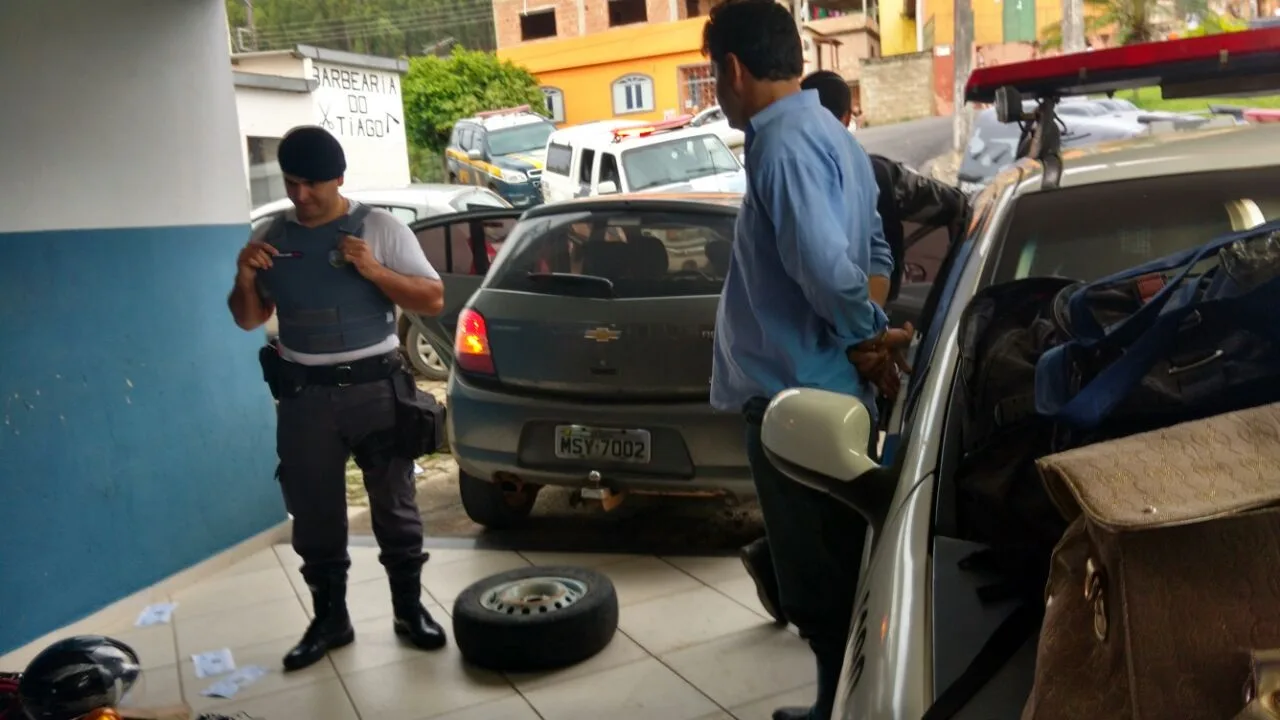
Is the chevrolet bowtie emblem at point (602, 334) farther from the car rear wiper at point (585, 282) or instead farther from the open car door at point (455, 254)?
the open car door at point (455, 254)

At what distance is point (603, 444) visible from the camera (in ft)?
14.8

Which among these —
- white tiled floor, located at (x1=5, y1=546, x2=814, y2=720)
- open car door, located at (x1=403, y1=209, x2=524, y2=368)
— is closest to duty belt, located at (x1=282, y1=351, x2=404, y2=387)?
white tiled floor, located at (x1=5, y1=546, x2=814, y2=720)

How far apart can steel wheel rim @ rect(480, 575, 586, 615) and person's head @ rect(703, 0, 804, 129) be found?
1895 mm

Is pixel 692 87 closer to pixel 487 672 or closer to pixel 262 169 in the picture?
pixel 262 169

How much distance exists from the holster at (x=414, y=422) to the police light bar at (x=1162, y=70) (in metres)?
1.93

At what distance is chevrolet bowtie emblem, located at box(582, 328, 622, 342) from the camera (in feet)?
14.8

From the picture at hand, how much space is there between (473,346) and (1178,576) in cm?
398

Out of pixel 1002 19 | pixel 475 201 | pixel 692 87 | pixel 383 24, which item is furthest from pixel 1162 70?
pixel 383 24

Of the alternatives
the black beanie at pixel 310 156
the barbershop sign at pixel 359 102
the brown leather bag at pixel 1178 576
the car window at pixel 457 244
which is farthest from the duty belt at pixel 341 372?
the barbershop sign at pixel 359 102

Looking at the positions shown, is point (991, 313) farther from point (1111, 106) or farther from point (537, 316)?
point (1111, 106)

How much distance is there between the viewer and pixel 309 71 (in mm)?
21484

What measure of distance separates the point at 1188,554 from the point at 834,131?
167 centimetres

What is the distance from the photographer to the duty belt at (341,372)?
12.1 feet

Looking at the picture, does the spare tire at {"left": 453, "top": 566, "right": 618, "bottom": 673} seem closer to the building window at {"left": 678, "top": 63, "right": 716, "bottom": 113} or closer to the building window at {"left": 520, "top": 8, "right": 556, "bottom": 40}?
the building window at {"left": 678, "top": 63, "right": 716, "bottom": 113}
